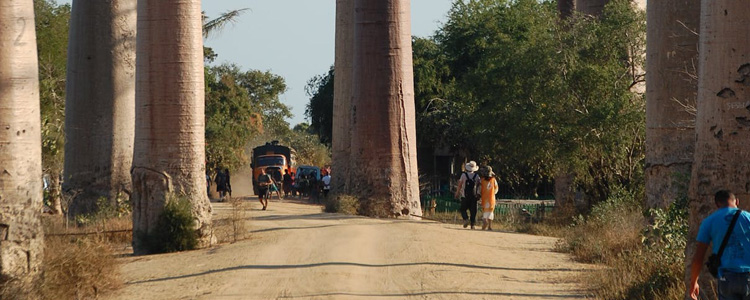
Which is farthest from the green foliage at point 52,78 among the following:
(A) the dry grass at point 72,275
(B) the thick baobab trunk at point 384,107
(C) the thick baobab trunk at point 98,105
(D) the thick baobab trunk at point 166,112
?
(A) the dry grass at point 72,275

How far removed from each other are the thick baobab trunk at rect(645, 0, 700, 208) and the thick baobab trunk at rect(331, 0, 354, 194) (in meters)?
14.2

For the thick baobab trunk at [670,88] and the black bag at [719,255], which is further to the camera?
the thick baobab trunk at [670,88]

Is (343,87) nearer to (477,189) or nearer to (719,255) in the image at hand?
(477,189)

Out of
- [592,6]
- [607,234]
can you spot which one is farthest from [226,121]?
[607,234]

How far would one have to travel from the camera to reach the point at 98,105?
866 inches

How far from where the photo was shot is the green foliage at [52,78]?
26031 millimetres

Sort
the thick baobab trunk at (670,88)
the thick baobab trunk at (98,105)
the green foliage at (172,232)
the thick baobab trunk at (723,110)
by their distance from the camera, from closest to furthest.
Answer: the thick baobab trunk at (723,110), the thick baobab trunk at (670,88), the green foliage at (172,232), the thick baobab trunk at (98,105)

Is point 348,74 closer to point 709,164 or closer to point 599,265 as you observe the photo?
point 599,265

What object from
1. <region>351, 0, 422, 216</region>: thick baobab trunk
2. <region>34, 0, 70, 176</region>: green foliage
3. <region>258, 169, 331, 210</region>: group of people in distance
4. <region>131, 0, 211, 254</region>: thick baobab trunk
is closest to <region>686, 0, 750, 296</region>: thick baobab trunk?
<region>131, 0, 211, 254</region>: thick baobab trunk

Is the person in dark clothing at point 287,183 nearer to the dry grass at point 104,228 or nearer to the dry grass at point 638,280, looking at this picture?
the dry grass at point 104,228

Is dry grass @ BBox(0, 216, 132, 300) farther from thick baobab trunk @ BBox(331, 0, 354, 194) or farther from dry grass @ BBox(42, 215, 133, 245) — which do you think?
thick baobab trunk @ BBox(331, 0, 354, 194)

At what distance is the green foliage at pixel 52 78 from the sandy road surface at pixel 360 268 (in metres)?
9.91

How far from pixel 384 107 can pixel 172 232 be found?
327 inches

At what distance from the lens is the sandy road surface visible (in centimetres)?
1122
